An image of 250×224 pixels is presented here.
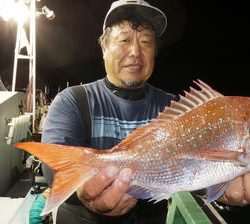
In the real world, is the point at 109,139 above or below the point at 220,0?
below

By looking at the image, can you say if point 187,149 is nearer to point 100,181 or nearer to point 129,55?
point 100,181

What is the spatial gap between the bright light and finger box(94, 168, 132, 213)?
234 inches

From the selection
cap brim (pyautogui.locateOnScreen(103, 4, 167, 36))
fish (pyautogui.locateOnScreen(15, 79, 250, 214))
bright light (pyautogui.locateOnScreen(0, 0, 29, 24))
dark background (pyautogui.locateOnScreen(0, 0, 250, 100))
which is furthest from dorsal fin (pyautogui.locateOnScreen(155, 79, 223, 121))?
dark background (pyautogui.locateOnScreen(0, 0, 250, 100))

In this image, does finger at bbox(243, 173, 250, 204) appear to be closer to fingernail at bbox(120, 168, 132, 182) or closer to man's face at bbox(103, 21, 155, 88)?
fingernail at bbox(120, 168, 132, 182)

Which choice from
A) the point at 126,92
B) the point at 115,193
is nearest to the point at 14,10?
the point at 126,92

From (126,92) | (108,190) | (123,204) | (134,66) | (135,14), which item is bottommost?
(123,204)

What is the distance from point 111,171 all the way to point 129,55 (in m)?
1.04

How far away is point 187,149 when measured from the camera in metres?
1.95

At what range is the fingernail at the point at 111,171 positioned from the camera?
186 cm

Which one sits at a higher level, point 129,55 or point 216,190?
point 129,55

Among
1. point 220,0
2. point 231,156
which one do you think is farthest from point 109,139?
point 220,0

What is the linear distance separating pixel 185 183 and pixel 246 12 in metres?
62.1

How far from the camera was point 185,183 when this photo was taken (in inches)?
76.9

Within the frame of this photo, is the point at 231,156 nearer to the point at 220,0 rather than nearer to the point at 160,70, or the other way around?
the point at 160,70
